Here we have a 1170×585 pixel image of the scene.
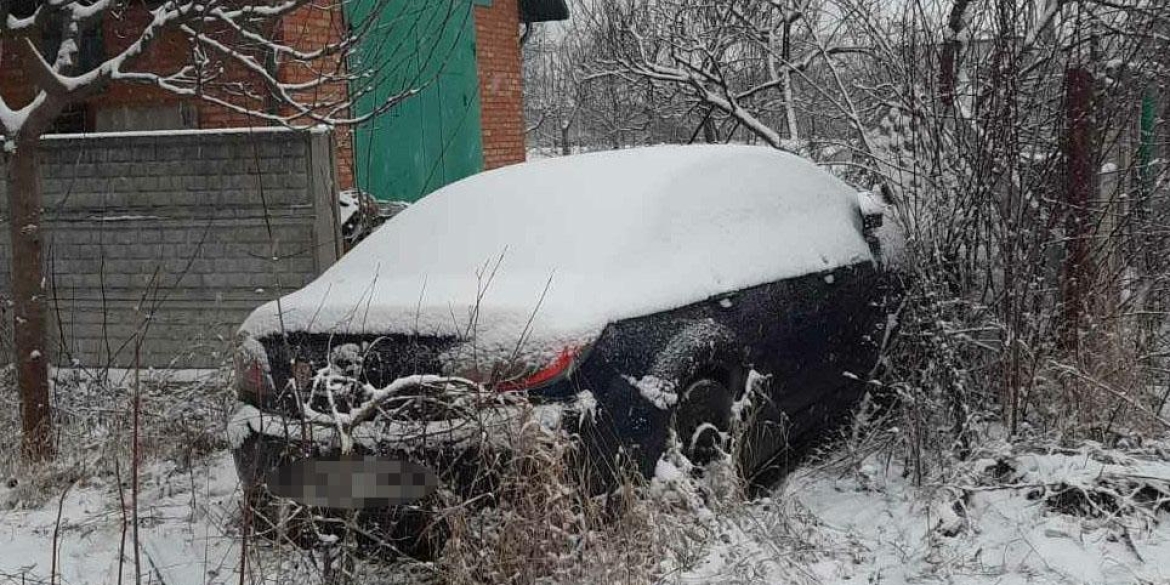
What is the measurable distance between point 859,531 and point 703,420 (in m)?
0.74

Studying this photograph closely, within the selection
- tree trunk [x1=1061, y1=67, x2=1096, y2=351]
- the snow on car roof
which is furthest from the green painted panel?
tree trunk [x1=1061, y1=67, x2=1096, y2=351]

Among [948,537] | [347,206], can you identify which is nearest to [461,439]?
[948,537]

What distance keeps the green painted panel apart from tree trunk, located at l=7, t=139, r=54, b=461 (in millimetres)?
4752

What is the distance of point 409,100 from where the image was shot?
10.2 metres

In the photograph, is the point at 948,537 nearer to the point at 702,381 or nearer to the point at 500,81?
the point at 702,381

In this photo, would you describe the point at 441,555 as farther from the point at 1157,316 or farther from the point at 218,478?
the point at 1157,316

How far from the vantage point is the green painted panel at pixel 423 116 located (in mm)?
9797

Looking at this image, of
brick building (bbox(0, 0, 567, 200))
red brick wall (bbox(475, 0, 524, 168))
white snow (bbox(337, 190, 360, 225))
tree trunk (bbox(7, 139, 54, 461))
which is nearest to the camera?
tree trunk (bbox(7, 139, 54, 461))

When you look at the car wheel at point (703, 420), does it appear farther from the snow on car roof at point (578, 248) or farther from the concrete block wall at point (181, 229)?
the concrete block wall at point (181, 229)

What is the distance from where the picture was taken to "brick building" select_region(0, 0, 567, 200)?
847 centimetres

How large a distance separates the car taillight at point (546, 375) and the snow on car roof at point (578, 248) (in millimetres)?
51

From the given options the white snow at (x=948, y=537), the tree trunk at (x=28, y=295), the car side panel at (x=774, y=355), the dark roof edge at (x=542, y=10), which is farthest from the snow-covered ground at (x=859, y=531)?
the dark roof edge at (x=542, y=10)

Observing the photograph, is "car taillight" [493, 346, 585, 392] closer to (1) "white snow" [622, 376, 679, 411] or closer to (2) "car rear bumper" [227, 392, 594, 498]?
(2) "car rear bumper" [227, 392, 594, 498]

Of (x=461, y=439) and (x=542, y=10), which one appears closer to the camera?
(x=461, y=439)
